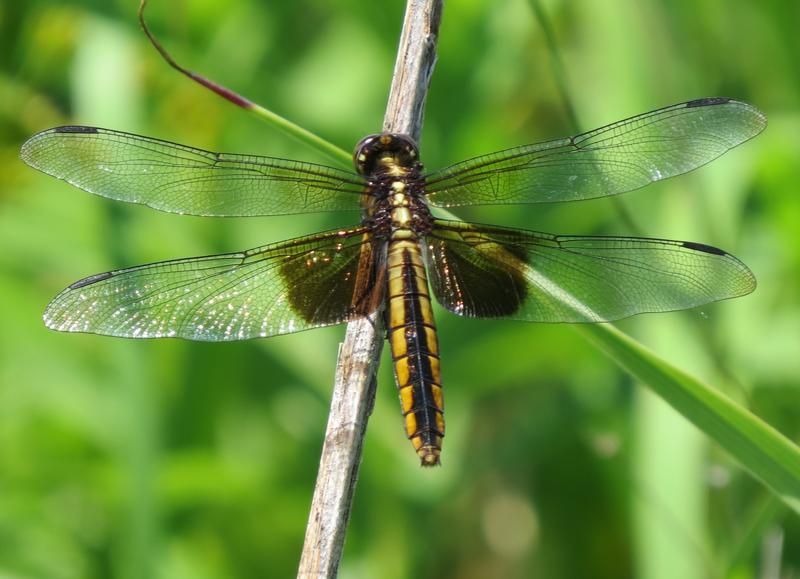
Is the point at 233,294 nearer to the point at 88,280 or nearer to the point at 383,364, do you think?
the point at 88,280

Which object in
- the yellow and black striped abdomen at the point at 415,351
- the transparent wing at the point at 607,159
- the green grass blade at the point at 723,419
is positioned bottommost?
the green grass blade at the point at 723,419

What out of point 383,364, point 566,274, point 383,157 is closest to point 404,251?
point 383,157

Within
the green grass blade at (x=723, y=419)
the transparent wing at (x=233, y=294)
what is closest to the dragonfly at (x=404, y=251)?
the transparent wing at (x=233, y=294)

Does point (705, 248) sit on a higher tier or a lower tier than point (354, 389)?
higher

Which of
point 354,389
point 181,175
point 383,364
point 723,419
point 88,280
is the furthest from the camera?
point 383,364

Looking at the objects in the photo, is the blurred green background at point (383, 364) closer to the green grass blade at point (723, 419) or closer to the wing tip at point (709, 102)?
the wing tip at point (709, 102)

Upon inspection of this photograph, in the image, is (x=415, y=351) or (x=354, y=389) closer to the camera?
(x=354, y=389)

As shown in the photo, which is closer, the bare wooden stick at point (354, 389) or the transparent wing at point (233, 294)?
the bare wooden stick at point (354, 389)

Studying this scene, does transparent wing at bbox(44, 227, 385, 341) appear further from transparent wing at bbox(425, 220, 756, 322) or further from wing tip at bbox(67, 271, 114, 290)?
transparent wing at bbox(425, 220, 756, 322)
